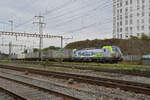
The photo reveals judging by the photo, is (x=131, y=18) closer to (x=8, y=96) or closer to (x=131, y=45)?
(x=131, y=45)

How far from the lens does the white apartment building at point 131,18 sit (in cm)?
6406

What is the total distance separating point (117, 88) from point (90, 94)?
76.1 inches

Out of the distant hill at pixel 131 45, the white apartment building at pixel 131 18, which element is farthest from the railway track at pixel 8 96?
the white apartment building at pixel 131 18

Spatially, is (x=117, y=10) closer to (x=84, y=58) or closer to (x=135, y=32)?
(x=135, y=32)

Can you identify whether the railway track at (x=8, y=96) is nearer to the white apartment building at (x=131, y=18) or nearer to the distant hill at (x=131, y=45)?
the distant hill at (x=131, y=45)

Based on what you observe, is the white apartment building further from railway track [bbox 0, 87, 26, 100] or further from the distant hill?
railway track [bbox 0, 87, 26, 100]

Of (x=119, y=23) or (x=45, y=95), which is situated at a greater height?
(x=119, y=23)

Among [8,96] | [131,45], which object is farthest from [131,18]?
[8,96]

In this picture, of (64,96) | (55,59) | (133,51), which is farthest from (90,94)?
(133,51)

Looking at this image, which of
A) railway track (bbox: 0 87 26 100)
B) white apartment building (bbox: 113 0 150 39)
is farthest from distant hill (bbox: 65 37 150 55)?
railway track (bbox: 0 87 26 100)

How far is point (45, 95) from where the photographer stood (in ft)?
23.5

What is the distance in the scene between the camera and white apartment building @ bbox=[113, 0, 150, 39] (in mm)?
64062

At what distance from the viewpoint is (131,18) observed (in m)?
68.6

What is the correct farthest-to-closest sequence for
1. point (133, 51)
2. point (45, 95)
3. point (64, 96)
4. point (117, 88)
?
point (133, 51) → point (117, 88) → point (45, 95) → point (64, 96)
